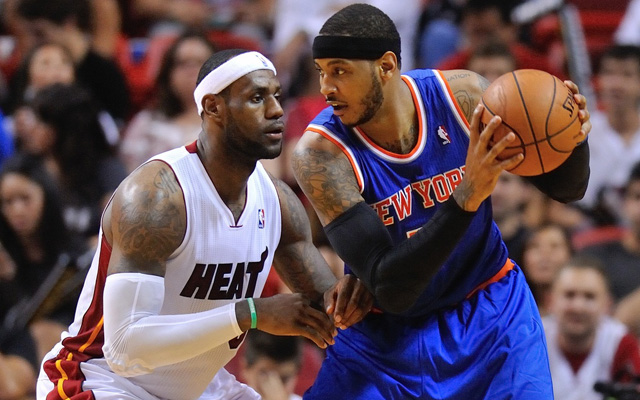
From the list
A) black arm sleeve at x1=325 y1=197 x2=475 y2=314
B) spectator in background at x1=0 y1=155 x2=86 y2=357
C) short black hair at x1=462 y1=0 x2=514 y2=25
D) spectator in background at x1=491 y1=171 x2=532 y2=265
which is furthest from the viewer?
short black hair at x1=462 y1=0 x2=514 y2=25

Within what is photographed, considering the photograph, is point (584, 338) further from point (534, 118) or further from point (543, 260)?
point (534, 118)

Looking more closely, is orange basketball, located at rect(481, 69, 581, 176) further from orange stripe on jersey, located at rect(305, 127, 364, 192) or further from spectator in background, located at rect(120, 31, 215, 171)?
spectator in background, located at rect(120, 31, 215, 171)

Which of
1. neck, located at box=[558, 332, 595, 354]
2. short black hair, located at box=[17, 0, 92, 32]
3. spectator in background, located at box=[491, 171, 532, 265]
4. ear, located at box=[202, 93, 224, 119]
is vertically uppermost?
short black hair, located at box=[17, 0, 92, 32]

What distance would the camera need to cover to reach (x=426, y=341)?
14.8ft

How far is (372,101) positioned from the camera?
4348 mm

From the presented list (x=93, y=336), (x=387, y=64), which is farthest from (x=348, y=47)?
(x=93, y=336)

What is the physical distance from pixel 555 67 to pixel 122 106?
382 cm

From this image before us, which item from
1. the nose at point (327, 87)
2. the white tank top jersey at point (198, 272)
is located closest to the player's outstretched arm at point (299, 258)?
the white tank top jersey at point (198, 272)

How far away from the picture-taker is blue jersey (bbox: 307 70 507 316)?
14.5ft

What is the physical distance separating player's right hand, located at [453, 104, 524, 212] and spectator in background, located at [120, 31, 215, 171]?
4.45 m

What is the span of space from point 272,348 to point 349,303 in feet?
7.76

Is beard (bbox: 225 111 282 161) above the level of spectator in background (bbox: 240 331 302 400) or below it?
above

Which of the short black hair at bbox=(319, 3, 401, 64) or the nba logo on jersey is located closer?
the short black hair at bbox=(319, 3, 401, 64)

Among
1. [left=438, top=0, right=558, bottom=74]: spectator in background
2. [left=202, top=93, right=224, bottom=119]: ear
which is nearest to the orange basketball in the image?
[left=202, top=93, right=224, bottom=119]: ear
